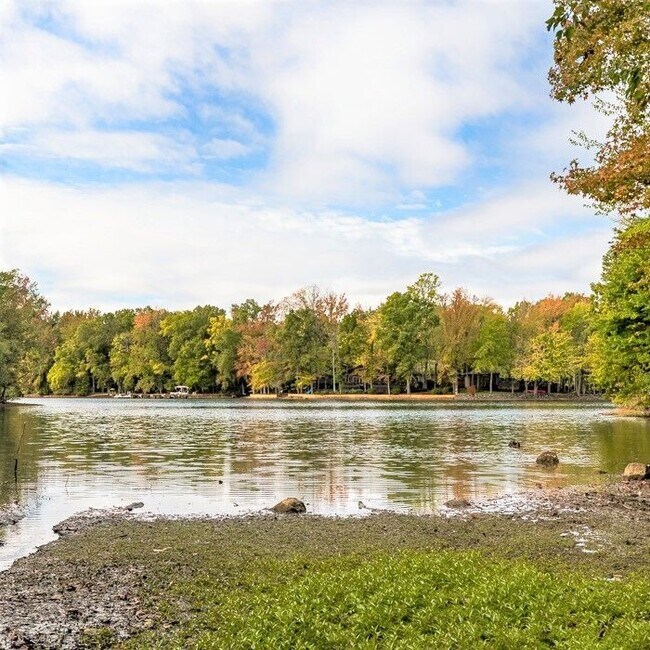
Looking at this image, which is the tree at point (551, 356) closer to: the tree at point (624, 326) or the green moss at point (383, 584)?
the tree at point (624, 326)

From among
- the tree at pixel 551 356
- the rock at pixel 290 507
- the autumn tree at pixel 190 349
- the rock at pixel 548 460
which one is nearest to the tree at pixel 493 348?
the tree at pixel 551 356

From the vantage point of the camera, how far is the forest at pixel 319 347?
118 m

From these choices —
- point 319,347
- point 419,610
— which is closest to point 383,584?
point 419,610

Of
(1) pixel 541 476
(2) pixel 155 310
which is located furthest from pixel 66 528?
(2) pixel 155 310

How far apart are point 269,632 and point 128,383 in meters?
163

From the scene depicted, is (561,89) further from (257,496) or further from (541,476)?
(541,476)

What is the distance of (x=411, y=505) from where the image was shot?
21875 millimetres

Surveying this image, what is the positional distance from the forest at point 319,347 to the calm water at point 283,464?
166ft

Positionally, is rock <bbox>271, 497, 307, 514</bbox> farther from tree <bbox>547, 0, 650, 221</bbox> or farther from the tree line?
the tree line

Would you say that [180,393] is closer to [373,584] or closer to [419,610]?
[373,584]

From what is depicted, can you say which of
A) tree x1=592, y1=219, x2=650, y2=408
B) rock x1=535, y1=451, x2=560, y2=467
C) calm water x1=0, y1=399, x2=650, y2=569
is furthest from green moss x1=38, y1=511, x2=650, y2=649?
tree x1=592, y1=219, x2=650, y2=408

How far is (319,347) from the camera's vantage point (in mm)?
136500

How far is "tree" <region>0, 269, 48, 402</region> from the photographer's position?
89.4 m

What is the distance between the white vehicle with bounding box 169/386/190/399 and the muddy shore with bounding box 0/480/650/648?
449 feet
